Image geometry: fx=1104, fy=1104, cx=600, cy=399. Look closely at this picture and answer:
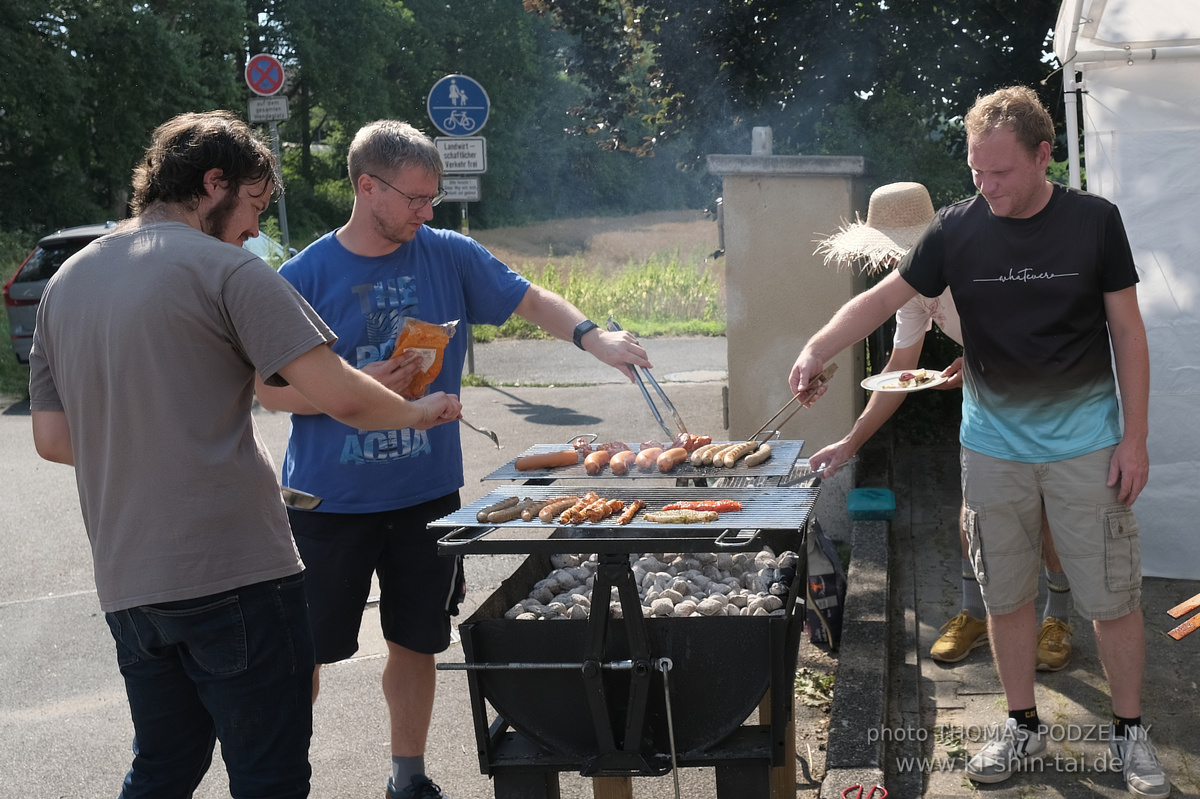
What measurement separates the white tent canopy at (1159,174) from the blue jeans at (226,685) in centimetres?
393

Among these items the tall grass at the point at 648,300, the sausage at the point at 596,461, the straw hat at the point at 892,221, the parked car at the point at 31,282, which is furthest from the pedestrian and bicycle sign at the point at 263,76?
the sausage at the point at 596,461

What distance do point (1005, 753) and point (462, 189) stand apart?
30.3 feet

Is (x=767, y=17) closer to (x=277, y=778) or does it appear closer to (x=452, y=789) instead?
(x=452, y=789)

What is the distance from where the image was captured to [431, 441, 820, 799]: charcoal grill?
283 centimetres

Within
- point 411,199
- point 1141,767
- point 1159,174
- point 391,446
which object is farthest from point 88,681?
point 1159,174

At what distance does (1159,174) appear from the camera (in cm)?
477

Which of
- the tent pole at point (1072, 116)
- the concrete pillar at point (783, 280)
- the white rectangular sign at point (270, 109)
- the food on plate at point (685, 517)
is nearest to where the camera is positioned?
the food on plate at point (685, 517)

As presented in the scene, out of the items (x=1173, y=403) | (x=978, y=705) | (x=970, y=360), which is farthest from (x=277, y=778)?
(x=1173, y=403)

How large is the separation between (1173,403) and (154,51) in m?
24.7

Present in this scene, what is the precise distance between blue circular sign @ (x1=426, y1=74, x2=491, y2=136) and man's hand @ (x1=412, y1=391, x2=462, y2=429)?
29.8 feet

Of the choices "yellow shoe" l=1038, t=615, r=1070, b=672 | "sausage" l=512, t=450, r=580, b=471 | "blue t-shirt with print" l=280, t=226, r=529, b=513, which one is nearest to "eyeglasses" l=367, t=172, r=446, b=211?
"blue t-shirt with print" l=280, t=226, r=529, b=513

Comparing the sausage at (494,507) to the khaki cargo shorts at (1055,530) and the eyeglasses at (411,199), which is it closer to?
the eyeglasses at (411,199)

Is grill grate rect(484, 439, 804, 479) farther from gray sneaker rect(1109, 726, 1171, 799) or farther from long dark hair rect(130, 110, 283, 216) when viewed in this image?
gray sneaker rect(1109, 726, 1171, 799)

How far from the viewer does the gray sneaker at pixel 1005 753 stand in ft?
11.4
